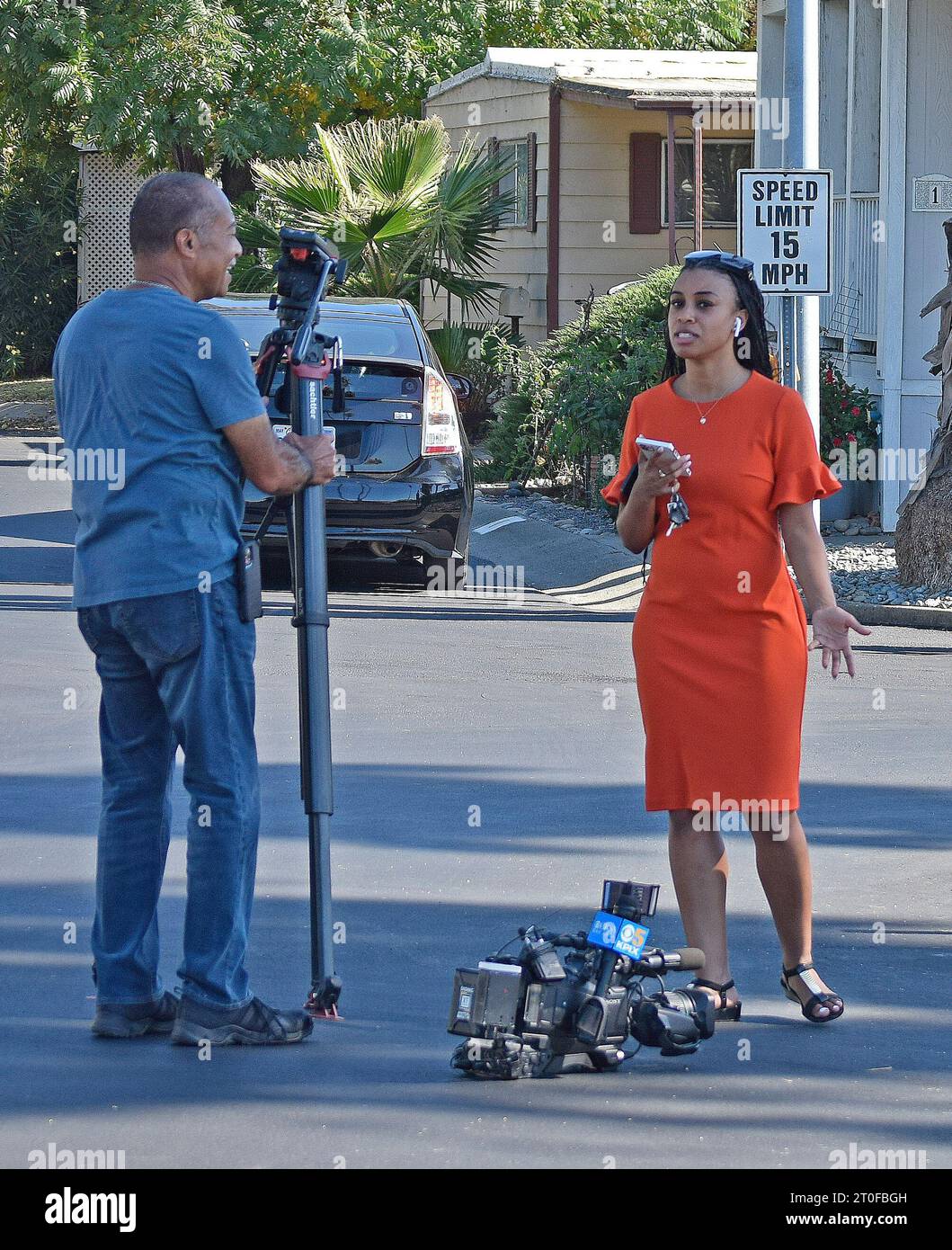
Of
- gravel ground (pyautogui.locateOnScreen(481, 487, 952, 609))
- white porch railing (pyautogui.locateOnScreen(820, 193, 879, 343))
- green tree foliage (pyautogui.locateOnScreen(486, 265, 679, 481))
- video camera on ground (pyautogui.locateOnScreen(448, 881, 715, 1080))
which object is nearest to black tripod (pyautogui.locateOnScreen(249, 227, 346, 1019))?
video camera on ground (pyautogui.locateOnScreen(448, 881, 715, 1080))

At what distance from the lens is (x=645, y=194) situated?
82.8 feet

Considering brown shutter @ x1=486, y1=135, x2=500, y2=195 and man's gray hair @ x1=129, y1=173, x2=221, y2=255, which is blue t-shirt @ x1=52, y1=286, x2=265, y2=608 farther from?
brown shutter @ x1=486, y1=135, x2=500, y2=195

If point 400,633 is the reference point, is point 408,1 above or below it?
above

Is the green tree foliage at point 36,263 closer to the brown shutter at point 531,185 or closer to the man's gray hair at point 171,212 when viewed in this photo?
the brown shutter at point 531,185

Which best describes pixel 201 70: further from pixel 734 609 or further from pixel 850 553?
pixel 734 609

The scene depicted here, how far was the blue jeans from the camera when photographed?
15.0ft

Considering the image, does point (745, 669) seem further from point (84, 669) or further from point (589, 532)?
point (589, 532)

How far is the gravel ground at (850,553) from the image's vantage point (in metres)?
12.6

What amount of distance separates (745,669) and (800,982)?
84cm

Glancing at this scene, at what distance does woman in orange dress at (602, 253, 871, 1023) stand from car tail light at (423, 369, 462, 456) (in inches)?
306

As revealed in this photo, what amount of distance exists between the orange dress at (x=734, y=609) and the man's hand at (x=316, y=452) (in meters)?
0.85

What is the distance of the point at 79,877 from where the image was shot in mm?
6434

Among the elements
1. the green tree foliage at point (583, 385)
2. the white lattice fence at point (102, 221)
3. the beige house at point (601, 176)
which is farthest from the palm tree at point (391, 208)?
the white lattice fence at point (102, 221)

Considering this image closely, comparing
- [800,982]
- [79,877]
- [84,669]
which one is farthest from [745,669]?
[84,669]
